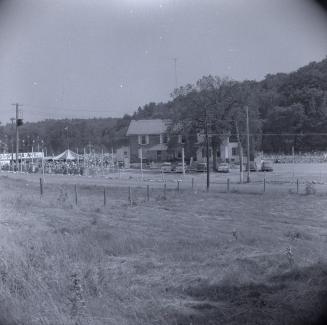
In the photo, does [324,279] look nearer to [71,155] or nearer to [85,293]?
[85,293]

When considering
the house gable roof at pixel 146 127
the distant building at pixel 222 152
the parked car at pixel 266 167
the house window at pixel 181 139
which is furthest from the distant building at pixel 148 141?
the parked car at pixel 266 167

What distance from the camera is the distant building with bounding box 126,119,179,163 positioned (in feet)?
247

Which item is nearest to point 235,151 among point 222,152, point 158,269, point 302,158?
point 222,152

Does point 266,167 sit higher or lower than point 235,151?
lower

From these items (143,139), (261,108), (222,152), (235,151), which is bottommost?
(222,152)

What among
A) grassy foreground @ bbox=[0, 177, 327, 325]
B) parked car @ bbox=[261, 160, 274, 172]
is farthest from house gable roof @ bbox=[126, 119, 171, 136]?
grassy foreground @ bbox=[0, 177, 327, 325]

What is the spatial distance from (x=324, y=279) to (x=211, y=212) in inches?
552

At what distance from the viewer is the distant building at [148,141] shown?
7538cm

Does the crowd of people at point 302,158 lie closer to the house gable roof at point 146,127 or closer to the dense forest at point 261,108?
the dense forest at point 261,108

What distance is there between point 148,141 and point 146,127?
7.51 feet

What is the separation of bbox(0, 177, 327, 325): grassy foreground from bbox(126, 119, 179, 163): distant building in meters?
54.9

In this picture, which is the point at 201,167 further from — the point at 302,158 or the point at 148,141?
the point at 148,141

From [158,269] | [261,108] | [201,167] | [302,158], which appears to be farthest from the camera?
[261,108]

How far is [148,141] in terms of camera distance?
76.6 metres
